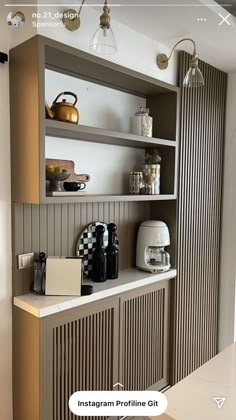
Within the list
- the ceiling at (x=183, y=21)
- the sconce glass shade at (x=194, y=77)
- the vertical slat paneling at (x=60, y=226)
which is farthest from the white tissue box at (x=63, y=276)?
the ceiling at (x=183, y=21)

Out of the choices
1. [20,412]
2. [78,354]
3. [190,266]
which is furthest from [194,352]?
[20,412]

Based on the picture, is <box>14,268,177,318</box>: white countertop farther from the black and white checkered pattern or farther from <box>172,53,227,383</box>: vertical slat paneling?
<box>172,53,227,383</box>: vertical slat paneling

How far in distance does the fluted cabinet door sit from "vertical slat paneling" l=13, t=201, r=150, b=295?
30cm

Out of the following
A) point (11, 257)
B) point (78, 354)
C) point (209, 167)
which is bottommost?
point (78, 354)

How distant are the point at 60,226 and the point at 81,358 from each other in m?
0.75

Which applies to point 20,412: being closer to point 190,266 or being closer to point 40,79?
point 190,266

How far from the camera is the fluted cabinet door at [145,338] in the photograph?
2.10 meters

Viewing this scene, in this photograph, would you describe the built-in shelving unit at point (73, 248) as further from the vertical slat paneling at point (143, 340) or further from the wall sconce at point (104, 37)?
the wall sconce at point (104, 37)

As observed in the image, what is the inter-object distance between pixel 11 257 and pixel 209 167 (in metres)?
1.76

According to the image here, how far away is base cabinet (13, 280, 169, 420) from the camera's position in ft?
5.45

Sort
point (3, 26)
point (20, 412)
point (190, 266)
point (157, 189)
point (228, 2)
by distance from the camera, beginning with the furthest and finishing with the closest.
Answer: point (190, 266), point (157, 189), point (228, 2), point (20, 412), point (3, 26)

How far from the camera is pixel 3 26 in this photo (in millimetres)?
1658

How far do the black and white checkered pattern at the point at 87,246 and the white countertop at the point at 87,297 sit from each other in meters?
0.10

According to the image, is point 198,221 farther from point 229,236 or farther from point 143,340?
point 143,340
